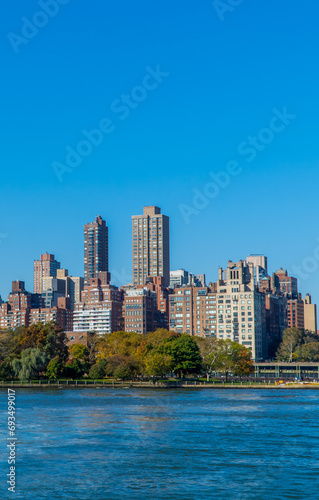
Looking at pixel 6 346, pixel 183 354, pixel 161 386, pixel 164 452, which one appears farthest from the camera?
pixel 6 346

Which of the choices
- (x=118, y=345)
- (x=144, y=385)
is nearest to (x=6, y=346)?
(x=118, y=345)

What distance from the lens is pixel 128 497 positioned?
42.1 meters

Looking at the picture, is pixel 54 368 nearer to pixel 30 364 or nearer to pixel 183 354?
pixel 30 364

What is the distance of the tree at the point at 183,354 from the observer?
151637 mm

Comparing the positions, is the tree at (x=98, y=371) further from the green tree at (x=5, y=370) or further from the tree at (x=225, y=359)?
the tree at (x=225, y=359)

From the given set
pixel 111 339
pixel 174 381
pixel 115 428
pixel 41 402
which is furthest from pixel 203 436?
pixel 111 339

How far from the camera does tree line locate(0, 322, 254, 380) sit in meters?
149

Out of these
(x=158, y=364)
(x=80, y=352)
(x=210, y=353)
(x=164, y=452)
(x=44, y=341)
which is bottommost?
(x=164, y=452)

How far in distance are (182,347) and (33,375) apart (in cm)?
3271

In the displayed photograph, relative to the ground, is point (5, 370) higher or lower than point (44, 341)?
lower

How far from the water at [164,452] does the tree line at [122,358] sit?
51.7 meters

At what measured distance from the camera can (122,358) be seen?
15900 cm

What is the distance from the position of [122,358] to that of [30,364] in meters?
22.1

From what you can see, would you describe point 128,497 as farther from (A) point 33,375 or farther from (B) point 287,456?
(A) point 33,375
